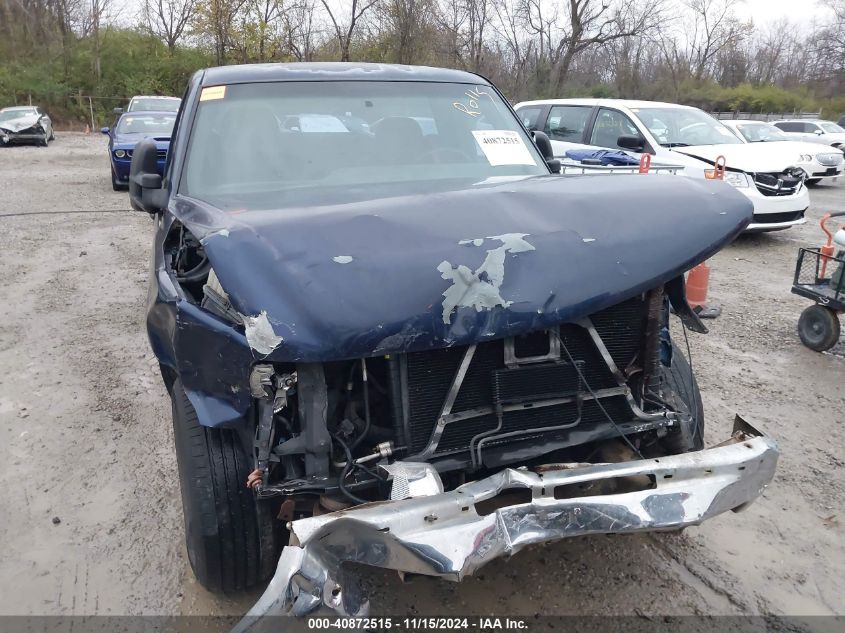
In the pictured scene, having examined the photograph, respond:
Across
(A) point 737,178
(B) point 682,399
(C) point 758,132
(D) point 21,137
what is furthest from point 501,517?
(D) point 21,137

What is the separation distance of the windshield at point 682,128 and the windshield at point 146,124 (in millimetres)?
8159

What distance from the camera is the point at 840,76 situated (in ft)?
157

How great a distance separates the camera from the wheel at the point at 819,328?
482 centimetres

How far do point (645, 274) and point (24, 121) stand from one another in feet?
78.6

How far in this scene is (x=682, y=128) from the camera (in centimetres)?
922

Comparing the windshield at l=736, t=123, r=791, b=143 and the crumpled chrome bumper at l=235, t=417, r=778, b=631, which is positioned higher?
the windshield at l=736, t=123, r=791, b=143

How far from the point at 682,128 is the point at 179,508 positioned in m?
8.58

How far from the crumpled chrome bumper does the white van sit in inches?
256

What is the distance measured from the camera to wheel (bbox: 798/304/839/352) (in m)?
4.82

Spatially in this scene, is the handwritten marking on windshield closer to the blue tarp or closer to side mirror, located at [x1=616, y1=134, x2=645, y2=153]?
the blue tarp

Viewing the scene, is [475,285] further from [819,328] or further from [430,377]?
[819,328]

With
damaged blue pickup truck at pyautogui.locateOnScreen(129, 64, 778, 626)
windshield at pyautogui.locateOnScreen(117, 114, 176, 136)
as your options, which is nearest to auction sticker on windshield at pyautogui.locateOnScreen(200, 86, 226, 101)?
damaged blue pickup truck at pyautogui.locateOnScreen(129, 64, 778, 626)

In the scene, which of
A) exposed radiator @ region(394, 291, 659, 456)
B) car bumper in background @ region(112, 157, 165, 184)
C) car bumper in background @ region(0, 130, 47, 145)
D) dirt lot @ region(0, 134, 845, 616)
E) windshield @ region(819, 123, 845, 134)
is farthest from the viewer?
windshield @ region(819, 123, 845, 134)

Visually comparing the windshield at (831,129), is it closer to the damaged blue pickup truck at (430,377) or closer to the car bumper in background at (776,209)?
the car bumper in background at (776,209)
